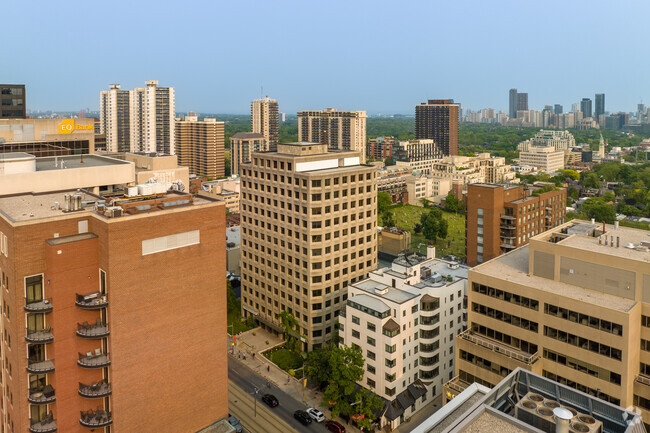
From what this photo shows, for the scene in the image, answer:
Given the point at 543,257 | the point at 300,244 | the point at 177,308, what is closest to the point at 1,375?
the point at 177,308

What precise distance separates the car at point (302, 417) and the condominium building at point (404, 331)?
270 inches

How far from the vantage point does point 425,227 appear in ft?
426

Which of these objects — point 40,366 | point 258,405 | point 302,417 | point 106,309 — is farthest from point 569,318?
point 40,366

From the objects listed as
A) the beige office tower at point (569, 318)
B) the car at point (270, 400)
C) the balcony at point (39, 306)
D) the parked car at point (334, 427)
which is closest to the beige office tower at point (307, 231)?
the car at point (270, 400)

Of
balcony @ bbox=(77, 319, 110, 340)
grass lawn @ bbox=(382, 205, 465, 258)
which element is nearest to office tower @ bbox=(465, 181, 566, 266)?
grass lawn @ bbox=(382, 205, 465, 258)

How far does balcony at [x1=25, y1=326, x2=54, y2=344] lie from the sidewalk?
30261 mm

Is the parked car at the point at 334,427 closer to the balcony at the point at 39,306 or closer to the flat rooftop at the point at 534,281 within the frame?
the flat rooftop at the point at 534,281

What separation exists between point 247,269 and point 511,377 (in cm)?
5495

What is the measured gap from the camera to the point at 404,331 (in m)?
51.7

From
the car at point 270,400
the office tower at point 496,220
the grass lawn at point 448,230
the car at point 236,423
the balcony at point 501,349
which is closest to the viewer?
the balcony at point 501,349

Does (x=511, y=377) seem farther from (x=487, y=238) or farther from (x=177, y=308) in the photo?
(x=487, y=238)

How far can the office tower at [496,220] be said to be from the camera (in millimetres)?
84000

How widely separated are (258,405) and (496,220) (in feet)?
168

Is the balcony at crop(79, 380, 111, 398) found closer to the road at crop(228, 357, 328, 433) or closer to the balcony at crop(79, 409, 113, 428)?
the balcony at crop(79, 409, 113, 428)
